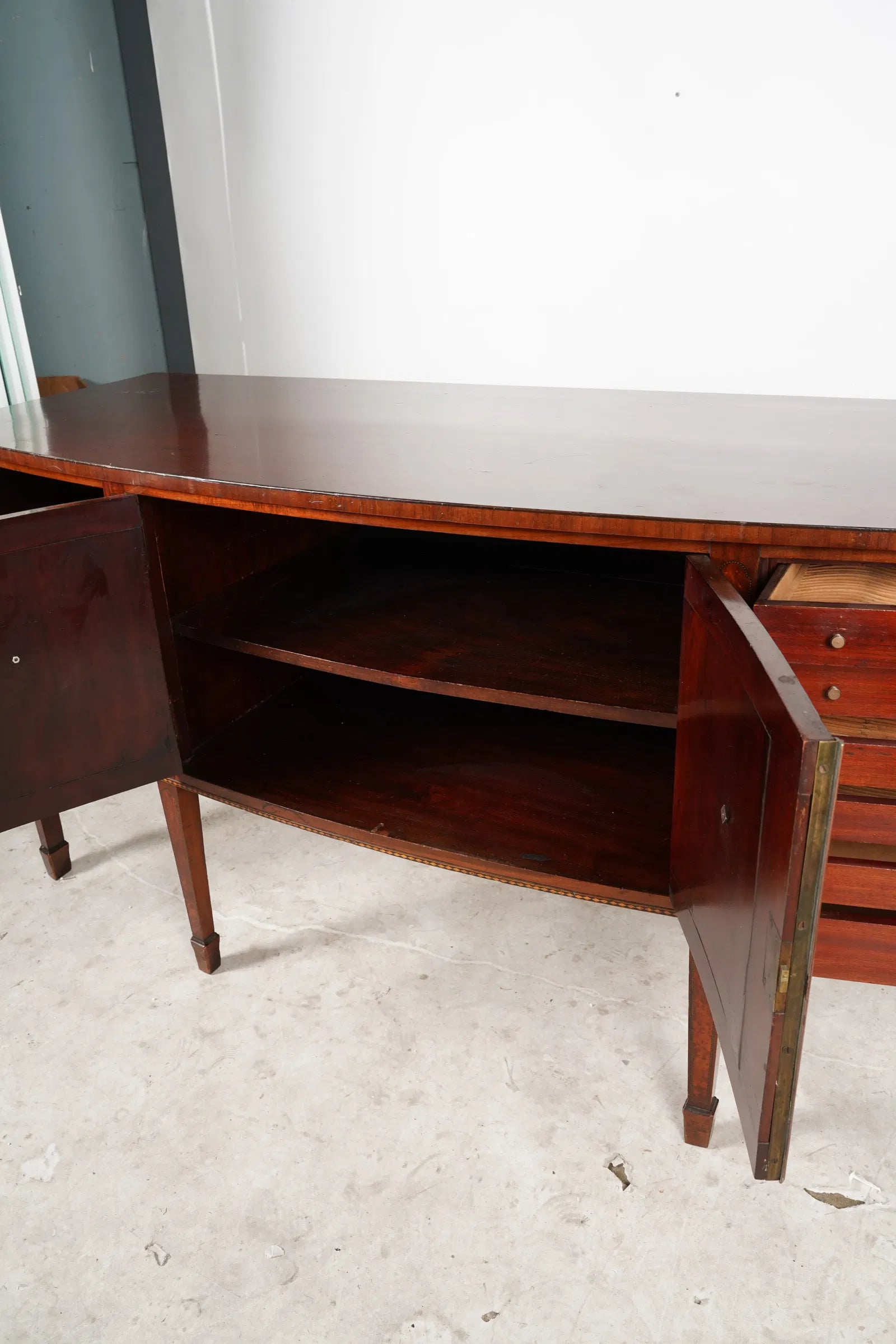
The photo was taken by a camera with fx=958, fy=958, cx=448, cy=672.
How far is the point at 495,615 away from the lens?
1.48m

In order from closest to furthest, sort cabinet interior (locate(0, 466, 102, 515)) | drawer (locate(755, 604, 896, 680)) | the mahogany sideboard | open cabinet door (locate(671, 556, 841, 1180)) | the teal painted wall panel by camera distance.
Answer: open cabinet door (locate(671, 556, 841, 1180))
the mahogany sideboard
drawer (locate(755, 604, 896, 680))
cabinet interior (locate(0, 466, 102, 515))
the teal painted wall panel

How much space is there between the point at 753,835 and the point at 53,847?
1.58 m

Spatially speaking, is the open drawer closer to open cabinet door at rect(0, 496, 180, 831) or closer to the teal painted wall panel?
open cabinet door at rect(0, 496, 180, 831)

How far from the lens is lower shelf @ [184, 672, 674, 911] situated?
1.31m

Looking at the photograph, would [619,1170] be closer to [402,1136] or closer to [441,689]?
[402,1136]

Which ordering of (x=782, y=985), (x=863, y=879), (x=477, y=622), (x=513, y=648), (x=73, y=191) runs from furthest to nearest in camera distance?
1. (x=73, y=191)
2. (x=477, y=622)
3. (x=513, y=648)
4. (x=863, y=879)
5. (x=782, y=985)

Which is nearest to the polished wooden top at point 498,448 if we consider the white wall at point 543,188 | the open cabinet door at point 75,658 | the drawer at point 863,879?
the open cabinet door at point 75,658

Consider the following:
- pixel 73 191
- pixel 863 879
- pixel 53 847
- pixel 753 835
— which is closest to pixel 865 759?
pixel 863 879

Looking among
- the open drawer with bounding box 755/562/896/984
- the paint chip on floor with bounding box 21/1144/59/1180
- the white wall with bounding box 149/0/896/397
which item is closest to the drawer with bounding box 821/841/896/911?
the open drawer with bounding box 755/562/896/984

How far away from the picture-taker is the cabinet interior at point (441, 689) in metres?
1.29

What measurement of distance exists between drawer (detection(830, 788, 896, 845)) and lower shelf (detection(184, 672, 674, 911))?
0.77ft

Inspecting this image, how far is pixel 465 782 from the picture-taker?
1.51m

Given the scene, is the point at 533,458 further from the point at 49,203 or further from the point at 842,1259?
the point at 49,203

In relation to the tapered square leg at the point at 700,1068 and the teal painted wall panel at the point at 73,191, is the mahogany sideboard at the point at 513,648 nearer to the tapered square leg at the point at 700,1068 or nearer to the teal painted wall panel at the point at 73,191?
the tapered square leg at the point at 700,1068
